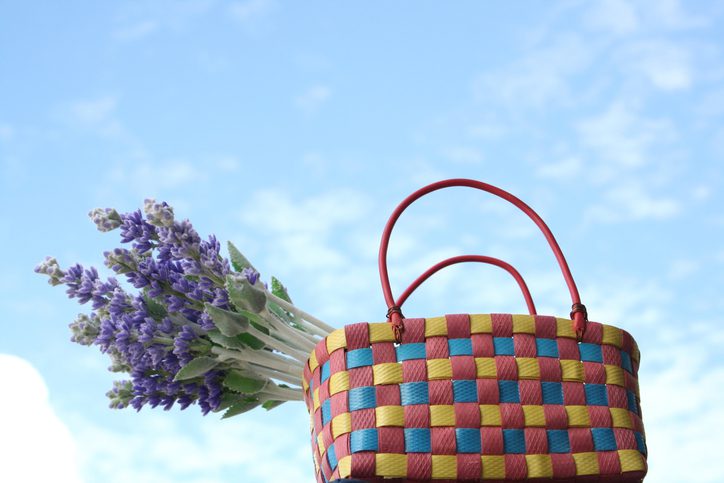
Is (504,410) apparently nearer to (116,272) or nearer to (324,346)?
(324,346)

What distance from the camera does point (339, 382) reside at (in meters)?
1.32

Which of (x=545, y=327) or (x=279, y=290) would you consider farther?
(x=279, y=290)

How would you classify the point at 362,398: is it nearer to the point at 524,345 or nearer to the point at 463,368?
the point at 463,368

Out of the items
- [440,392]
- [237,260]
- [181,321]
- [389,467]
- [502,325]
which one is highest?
[237,260]

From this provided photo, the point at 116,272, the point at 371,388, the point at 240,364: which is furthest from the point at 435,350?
the point at 116,272

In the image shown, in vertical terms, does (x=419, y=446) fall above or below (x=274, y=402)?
below

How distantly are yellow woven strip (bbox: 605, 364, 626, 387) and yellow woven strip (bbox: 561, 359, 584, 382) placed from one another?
5 centimetres

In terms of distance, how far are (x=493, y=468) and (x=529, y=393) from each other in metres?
0.12

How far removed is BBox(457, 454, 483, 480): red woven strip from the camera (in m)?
1.28

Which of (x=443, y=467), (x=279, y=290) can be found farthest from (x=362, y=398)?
(x=279, y=290)

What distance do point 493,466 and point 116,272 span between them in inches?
27.8

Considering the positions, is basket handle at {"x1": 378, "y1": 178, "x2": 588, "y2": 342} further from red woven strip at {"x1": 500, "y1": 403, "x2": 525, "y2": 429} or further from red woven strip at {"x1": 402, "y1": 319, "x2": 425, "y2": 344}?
red woven strip at {"x1": 500, "y1": 403, "x2": 525, "y2": 429}

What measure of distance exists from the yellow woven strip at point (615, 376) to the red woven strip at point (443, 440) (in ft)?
0.90

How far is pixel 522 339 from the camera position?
136 centimetres
